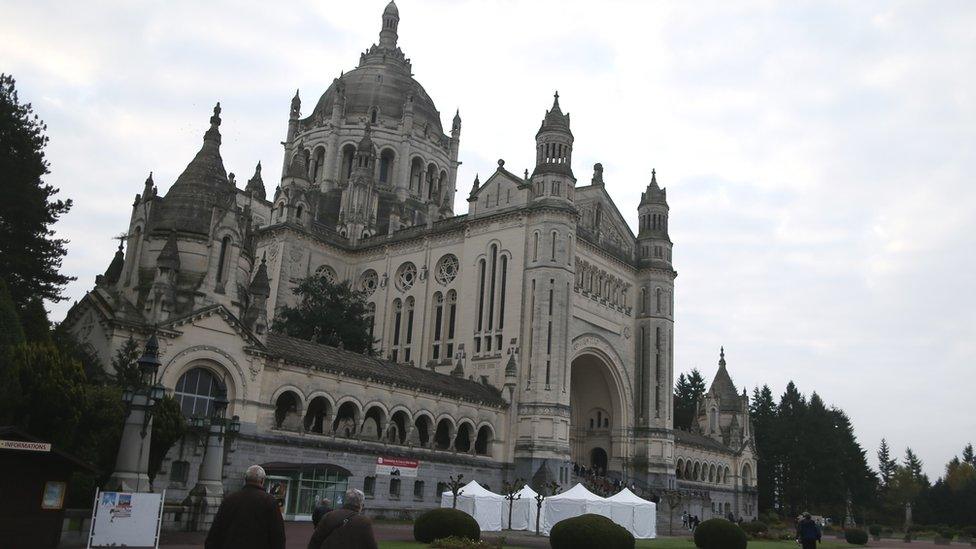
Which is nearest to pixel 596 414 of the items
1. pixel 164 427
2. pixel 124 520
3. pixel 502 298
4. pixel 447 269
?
pixel 502 298

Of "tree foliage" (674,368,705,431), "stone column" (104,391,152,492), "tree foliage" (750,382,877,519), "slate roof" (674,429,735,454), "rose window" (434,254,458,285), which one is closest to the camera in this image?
"stone column" (104,391,152,492)

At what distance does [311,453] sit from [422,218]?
38.3 meters

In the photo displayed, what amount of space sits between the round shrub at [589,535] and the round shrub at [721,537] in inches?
277

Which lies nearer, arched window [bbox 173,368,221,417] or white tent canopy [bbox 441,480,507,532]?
arched window [bbox 173,368,221,417]

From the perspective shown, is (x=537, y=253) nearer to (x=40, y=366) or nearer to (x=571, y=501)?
(x=571, y=501)

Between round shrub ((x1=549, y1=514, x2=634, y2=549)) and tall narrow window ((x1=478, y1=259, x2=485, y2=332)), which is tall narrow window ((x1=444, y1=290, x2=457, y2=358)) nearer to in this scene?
tall narrow window ((x1=478, y1=259, x2=485, y2=332))

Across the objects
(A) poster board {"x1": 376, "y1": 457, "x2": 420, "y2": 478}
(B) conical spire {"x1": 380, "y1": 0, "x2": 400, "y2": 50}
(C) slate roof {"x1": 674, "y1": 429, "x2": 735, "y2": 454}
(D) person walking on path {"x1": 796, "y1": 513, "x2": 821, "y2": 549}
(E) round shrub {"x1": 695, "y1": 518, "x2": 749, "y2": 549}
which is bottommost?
(E) round shrub {"x1": 695, "y1": 518, "x2": 749, "y2": 549}

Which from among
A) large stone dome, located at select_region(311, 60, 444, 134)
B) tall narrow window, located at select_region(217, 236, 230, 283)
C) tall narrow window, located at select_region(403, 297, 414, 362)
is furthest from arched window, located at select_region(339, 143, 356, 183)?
tall narrow window, located at select_region(217, 236, 230, 283)

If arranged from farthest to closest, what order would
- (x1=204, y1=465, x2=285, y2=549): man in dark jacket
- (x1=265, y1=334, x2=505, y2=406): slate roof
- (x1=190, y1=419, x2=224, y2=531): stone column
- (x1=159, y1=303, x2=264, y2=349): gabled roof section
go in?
(x1=265, y1=334, x2=505, y2=406): slate roof
(x1=159, y1=303, x2=264, y2=349): gabled roof section
(x1=190, y1=419, x2=224, y2=531): stone column
(x1=204, y1=465, x2=285, y2=549): man in dark jacket

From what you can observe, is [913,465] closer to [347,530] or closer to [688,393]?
[688,393]

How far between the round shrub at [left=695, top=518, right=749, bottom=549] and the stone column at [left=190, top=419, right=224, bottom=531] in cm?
1769

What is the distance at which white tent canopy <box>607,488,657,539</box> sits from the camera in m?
38.6

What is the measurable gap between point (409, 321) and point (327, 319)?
31.2ft

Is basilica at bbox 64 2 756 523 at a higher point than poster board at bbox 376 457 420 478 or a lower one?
higher
